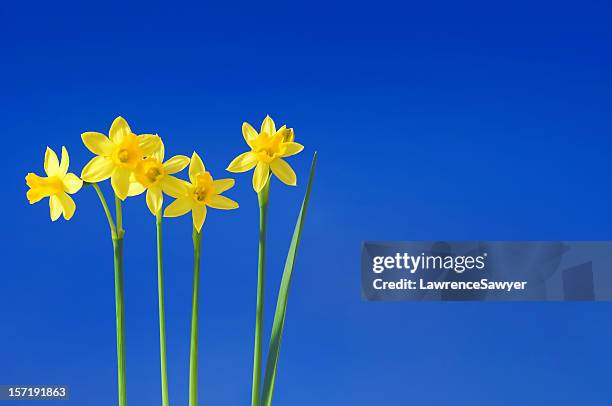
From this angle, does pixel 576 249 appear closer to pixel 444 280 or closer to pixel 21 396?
pixel 444 280

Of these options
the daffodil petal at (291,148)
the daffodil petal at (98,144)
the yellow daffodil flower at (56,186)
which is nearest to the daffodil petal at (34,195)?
the yellow daffodil flower at (56,186)

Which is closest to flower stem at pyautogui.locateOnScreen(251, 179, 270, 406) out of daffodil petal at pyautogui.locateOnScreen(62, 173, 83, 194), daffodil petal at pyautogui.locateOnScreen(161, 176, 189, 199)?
daffodil petal at pyautogui.locateOnScreen(161, 176, 189, 199)

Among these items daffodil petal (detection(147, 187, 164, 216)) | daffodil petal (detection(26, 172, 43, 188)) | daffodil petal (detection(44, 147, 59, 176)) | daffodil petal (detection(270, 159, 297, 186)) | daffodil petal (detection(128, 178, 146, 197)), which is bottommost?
daffodil petal (detection(147, 187, 164, 216))

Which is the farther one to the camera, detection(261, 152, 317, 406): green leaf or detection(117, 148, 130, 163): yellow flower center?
detection(261, 152, 317, 406): green leaf

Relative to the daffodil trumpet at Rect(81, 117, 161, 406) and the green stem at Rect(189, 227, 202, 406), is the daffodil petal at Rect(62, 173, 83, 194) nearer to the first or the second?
the daffodil trumpet at Rect(81, 117, 161, 406)

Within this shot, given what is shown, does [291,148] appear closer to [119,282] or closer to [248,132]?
[248,132]

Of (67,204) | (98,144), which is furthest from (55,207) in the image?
(98,144)

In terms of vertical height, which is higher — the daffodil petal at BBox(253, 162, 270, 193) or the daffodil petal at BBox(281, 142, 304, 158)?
the daffodil petal at BBox(281, 142, 304, 158)

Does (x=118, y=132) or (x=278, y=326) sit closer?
(x=118, y=132)
